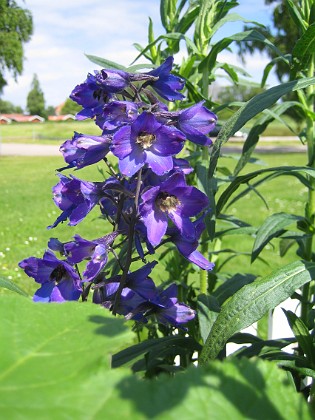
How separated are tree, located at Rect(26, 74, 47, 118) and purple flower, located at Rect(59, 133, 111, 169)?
8216 centimetres

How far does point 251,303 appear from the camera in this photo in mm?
1438

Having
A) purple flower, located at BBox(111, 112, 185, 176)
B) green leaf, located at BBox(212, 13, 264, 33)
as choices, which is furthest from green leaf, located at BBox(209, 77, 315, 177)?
green leaf, located at BBox(212, 13, 264, 33)

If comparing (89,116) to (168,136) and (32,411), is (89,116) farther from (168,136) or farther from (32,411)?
(32,411)

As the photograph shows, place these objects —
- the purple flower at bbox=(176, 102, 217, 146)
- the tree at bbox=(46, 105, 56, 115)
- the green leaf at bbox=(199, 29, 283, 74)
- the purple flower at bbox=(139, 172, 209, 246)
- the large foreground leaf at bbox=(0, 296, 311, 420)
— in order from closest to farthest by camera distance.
Result: the large foreground leaf at bbox=(0, 296, 311, 420), the purple flower at bbox=(139, 172, 209, 246), the purple flower at bbox=(176, 102, 217, 146), the green leaf at bbox=(199, 29, 283, 74), the tree at bbox=(46, 105, 56, 115)

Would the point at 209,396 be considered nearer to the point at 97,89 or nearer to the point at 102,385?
the point at 102,385

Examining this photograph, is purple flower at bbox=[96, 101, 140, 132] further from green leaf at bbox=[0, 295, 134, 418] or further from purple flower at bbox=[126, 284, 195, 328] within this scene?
green leaf at bbox=[0, 295, 134, 418]

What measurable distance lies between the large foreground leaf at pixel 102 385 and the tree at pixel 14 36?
59.4 feet

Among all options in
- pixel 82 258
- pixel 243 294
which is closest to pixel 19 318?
pixel 82 258

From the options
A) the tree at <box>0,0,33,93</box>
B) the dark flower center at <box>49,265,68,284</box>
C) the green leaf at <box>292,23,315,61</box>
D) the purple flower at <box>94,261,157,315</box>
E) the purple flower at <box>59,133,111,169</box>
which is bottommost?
the purple flower at <box>94,261,157,315</box>

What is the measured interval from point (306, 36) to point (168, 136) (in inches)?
27.1

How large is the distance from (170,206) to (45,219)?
712 centimetres

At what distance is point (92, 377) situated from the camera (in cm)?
54

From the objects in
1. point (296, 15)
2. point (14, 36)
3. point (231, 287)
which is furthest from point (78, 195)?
point (14, 36)

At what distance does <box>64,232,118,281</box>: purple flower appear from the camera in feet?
4.05
